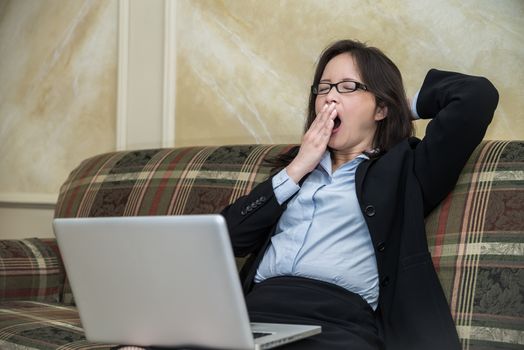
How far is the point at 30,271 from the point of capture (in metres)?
2.36

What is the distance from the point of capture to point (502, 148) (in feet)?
5.96

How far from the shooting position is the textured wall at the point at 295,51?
7.20ft

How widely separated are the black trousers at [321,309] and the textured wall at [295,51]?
2.65 feet

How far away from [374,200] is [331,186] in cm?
13

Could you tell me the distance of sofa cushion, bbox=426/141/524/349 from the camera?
5.40ft

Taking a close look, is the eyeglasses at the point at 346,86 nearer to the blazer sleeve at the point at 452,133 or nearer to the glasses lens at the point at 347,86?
the glasses lens at the point at 347,86

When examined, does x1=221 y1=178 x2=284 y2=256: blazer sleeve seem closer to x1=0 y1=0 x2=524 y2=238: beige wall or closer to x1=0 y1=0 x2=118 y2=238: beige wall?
x1=0 y1=0 x2=524 y2=238: beige wall

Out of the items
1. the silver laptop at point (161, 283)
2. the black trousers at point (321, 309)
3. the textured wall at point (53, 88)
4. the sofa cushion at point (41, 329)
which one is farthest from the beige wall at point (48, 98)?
the silver laptop at point (161, 283)

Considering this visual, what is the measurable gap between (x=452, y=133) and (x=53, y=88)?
2139mm

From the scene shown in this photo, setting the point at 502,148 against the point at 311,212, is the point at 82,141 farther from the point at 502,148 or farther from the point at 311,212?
the point at 502,148

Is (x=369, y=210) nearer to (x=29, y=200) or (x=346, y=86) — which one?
(x=346, y=86)

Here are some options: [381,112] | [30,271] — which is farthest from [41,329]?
[381,112]

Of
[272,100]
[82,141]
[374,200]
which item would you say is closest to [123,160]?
[272,100]

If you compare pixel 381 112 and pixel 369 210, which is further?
pixel 381 112
